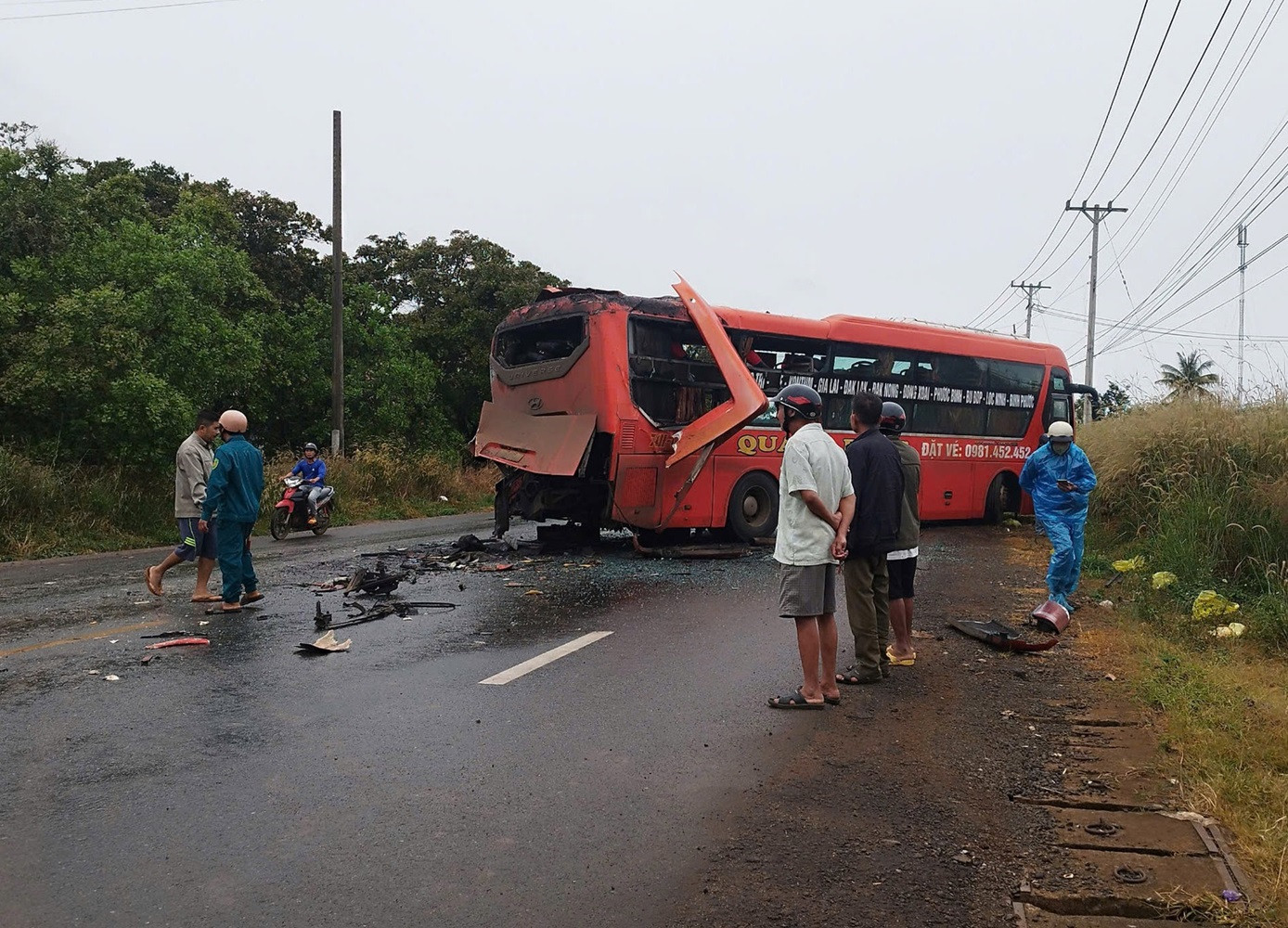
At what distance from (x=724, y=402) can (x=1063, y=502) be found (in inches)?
181

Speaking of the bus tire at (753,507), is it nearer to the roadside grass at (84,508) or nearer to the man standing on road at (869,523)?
the man standing on road at (869,523)

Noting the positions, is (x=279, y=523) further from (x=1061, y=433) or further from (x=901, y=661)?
(x=1061, y=433)

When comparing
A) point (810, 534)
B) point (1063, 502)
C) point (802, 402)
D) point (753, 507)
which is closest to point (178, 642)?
point (810, 534)

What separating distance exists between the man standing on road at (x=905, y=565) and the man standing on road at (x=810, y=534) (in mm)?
1060

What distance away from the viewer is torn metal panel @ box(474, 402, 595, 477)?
38.7ft

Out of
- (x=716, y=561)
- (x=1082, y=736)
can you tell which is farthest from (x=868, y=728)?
(x=716, y=561)

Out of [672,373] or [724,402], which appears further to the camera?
[672,373]

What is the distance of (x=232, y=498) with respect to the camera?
27.9 feet

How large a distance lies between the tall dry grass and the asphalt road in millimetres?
4176

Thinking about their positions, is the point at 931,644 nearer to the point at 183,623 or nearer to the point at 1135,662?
the point at 1135,662

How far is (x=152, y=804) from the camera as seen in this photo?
13.5 ft

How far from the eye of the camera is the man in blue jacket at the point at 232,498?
8.48 m

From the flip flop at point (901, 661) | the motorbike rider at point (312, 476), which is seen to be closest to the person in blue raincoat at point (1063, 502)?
the flip flop at point (901, 661)

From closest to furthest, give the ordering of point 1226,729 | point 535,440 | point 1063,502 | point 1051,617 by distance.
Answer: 1. point 1226,729
2. point 1051,617
3. point 1063,502
4. point 535,440
